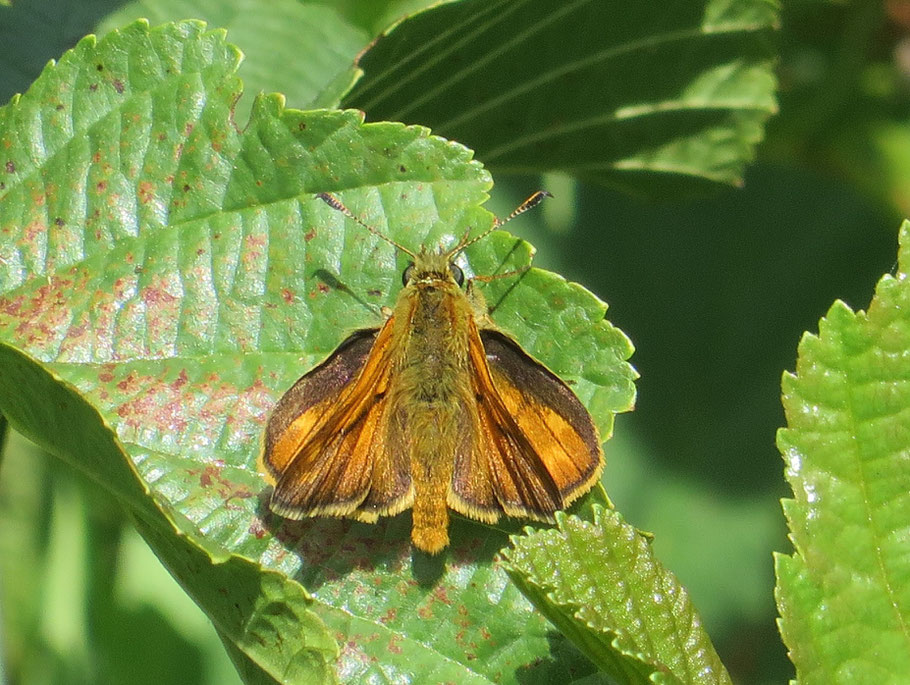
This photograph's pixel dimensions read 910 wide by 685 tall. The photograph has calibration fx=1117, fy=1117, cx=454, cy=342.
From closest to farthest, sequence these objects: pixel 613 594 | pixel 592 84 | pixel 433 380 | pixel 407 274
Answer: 1. pixel 613 594
2. pixel 407 274
3. pixel 433 380
4. pixel 592 84

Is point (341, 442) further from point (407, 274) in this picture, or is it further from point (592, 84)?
point (592, 84)

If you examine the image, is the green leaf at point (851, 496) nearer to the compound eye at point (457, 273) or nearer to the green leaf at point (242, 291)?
the green leaf at point (242, 291)

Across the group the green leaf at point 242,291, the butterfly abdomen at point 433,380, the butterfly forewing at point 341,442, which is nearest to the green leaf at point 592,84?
the green leaf at point 242,291

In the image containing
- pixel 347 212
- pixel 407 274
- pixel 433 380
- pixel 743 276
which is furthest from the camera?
pixel 743 276

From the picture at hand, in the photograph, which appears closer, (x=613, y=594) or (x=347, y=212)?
(x=613, y=594)

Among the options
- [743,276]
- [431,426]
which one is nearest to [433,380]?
[431,426]

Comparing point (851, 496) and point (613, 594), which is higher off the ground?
point (851, 496)

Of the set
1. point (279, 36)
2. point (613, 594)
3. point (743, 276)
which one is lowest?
point (613, 594)

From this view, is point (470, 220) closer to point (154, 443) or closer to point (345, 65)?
point (154, 443)

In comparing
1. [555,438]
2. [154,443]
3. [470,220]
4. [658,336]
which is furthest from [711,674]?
[658,336]
